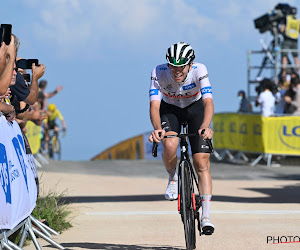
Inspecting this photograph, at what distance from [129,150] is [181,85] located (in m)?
23.4

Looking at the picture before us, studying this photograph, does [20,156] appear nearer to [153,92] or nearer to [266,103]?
[153,92]

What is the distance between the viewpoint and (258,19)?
30016mm

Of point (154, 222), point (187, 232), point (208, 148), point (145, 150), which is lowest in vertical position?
point (145, 150)

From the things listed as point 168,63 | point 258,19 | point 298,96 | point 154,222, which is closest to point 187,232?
point 168,63

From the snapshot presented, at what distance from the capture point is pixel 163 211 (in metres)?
11.3

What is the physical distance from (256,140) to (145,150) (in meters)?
8.54

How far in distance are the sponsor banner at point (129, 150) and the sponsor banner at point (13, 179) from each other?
21.5 m

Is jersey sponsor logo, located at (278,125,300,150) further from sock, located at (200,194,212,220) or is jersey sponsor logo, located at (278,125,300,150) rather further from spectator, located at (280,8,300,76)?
sock, located at (200,194,212,220)

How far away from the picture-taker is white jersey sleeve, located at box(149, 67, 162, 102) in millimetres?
7920

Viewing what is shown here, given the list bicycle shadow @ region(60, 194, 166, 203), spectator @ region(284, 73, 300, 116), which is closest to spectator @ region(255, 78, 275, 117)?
spectator @ region(284, 73, 300, 116)

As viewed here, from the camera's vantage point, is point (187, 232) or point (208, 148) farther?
point (208, 148)

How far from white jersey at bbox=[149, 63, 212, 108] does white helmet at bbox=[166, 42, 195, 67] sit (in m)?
0.39

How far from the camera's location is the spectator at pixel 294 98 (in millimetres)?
20000

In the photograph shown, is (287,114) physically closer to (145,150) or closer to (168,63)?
(145,150)
